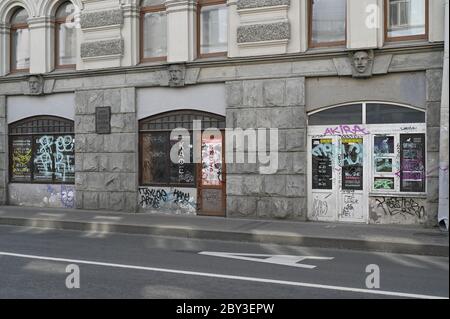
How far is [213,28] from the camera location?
14.9 metres

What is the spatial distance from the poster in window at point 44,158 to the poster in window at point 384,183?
9.39 metres

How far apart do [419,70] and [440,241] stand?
12.7 feet

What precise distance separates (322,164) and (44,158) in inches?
334

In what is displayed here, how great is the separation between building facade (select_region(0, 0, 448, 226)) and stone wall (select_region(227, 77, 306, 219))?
1.1 inches

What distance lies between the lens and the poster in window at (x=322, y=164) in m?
13.5

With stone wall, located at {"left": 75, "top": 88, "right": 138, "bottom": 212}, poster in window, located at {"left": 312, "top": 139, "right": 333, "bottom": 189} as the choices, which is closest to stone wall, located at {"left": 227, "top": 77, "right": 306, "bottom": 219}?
poster in window, located at {"left": 312, "top": 139, "right": 333, "bottom": 189}

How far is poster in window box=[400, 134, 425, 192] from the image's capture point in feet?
41.3

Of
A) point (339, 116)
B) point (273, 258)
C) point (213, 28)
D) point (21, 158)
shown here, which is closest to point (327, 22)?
point (339, 116)

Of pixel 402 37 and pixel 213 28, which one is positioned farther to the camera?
pixel 213 28

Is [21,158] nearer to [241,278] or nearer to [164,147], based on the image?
[164,147]

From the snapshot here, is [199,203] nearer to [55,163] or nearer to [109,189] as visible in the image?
[109,189]

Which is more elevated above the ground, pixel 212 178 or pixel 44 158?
pixel 44 158

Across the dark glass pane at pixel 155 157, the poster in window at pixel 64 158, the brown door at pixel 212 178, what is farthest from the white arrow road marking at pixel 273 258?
the poster in window at pixel 64 158

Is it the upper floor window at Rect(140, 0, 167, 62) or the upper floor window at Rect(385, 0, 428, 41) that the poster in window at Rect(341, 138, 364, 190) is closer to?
the upper floor window at Rect(385, 0, 428, 41)
